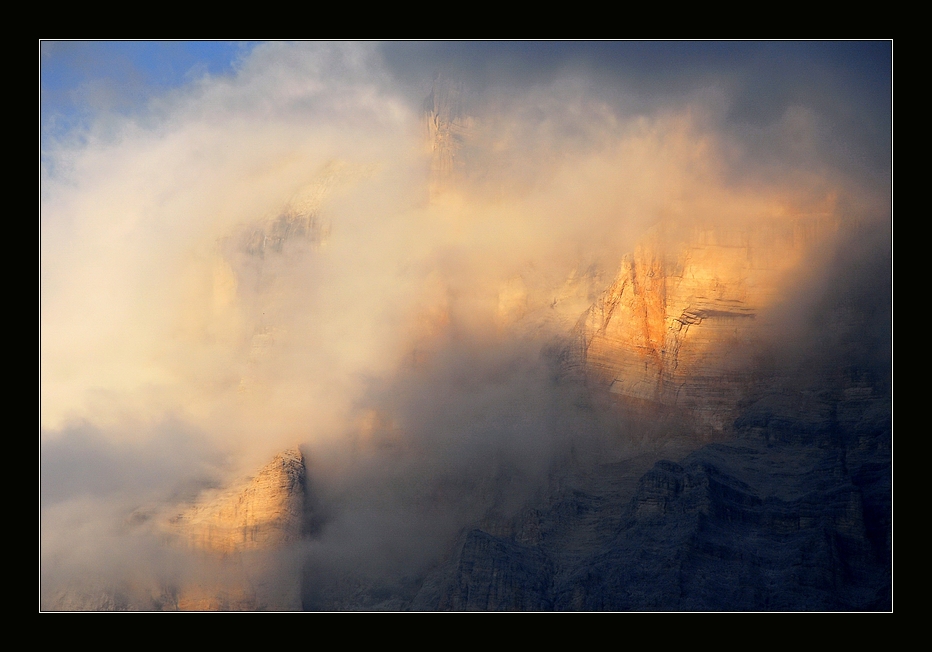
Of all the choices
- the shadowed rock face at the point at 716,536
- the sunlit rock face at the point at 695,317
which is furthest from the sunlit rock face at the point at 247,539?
the sunlit rock face at the point at 695,317

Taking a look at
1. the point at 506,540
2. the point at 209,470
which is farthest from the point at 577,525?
the point at 209,470

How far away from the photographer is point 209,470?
5374 inches

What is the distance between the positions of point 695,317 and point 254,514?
151 feet

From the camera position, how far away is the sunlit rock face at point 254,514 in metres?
134

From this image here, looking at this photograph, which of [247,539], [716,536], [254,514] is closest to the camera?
[716,536]

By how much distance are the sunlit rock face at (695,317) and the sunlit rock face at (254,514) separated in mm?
32828

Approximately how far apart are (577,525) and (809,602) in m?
25.0

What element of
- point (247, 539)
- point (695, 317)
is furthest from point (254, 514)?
point (695, 317)

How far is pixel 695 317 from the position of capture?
14012cm

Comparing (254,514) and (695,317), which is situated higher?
(695,317)

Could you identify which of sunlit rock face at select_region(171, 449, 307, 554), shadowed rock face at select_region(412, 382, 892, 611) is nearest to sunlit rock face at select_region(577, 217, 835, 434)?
shadowed rock face at select_region(412, 382, 892, 611)

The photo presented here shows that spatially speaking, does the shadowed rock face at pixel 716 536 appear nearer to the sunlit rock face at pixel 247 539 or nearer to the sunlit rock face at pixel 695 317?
the sunlit rock face at pixel 695 317

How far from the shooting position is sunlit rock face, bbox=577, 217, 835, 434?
13912cm

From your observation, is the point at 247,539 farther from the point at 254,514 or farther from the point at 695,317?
the point at 695,317
